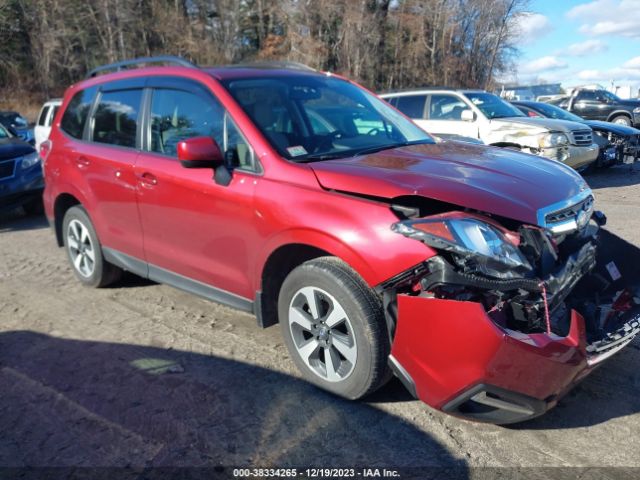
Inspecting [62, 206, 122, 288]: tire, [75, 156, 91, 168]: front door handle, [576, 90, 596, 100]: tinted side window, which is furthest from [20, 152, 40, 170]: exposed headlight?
[576, 90, 596, 100]: tinted side window

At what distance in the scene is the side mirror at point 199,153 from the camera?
3.25m

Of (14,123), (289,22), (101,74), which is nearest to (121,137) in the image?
(101,74)

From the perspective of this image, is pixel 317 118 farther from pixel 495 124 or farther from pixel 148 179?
pixel 495 124

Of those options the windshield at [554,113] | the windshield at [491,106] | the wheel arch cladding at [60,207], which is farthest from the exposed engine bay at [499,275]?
the windshield at [554,113]

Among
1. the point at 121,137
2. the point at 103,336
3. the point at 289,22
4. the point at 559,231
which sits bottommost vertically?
the point at 103,336

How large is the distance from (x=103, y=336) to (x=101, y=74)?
2646 millimetres

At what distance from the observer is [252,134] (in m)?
3.37

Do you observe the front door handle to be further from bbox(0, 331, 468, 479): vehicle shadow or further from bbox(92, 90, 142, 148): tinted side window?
bbox(0, 331, 468, 479): vehicle shadow

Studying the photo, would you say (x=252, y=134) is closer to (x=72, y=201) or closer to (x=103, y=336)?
(x=103, y=336)

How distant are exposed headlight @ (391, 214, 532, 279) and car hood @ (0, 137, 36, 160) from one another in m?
7.92

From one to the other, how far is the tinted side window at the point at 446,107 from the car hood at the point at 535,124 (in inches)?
29.7

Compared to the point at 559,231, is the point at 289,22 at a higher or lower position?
higher

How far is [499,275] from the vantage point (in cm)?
250

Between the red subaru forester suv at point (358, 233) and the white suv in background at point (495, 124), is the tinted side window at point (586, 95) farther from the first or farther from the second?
the red subaru forester suv at point (358, 233)
